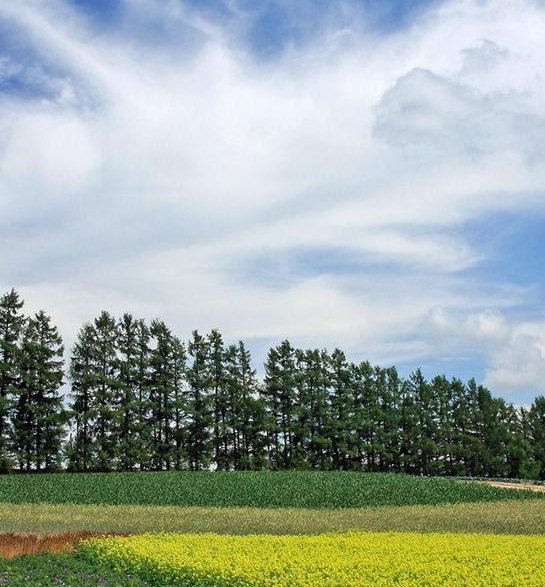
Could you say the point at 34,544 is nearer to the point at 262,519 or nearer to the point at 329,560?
the point at 329,560

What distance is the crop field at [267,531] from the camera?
15.4 m

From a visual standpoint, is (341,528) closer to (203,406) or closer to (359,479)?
(359,479)

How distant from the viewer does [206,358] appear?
68.2 metres

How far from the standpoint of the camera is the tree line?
58.1 meters

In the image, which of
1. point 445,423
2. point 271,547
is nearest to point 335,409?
point 445,423

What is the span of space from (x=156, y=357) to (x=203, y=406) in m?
6.67

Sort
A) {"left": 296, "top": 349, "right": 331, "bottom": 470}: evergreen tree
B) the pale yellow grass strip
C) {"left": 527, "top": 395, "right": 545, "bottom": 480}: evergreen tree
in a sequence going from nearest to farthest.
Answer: the pale yellow grass strip, {"left": 296, "top": 349, "right": 331, "bottom": 470}: evergreen tree, {"left": 527, "top": 395, "right": 545, "bottom": 480}: evergreen tree

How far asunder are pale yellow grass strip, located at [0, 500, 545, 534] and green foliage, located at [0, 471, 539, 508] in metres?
5.04

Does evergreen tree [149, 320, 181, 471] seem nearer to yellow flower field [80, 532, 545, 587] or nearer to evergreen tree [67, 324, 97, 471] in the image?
evergreen tree [67, 324, 97, 471]

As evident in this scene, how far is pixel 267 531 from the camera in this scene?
27.0 m

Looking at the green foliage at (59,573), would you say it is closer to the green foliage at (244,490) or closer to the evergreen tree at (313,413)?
the green foliage at (244,490)

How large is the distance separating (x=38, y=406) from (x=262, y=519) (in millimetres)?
32761

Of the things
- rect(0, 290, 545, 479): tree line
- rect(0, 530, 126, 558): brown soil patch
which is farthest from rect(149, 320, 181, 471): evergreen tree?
rect(0, 530, 126, 558): brown soil patch

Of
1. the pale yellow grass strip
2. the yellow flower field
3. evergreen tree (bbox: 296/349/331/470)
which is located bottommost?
the pale yellow grass strip
